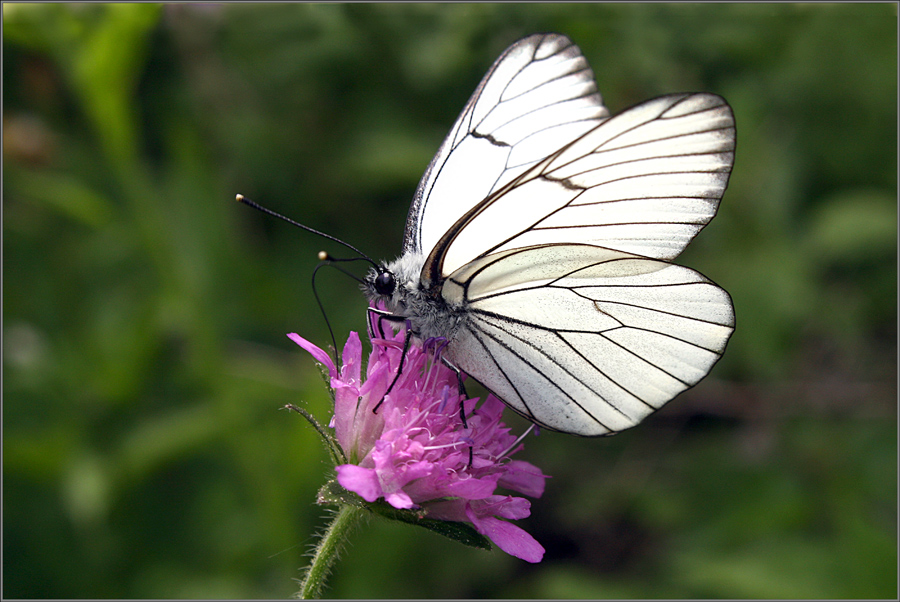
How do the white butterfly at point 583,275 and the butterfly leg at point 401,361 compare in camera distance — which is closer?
the butterfly leg at point 401,361

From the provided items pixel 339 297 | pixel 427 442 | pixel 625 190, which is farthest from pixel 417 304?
pixel 339 297

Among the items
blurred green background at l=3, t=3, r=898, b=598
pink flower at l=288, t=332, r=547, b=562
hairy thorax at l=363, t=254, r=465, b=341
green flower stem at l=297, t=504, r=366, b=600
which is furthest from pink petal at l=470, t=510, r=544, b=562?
blurred green background at l=3, t=3, r=898, b=598

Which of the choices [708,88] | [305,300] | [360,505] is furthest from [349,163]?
[360,505]

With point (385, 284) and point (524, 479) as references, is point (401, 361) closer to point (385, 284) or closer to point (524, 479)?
point (385, 284)

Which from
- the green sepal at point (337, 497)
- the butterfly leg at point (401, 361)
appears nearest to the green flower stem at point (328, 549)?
the green sepal at point (337, 497)

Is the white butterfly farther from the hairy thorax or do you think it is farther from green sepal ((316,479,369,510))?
green sepal ((316,479,369,510))

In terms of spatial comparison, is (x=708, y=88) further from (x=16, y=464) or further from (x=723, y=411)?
(x=16, y=464)

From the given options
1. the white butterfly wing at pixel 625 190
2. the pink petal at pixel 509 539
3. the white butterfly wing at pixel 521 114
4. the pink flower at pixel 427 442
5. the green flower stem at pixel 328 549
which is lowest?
the green flower stem at pixel 328 549

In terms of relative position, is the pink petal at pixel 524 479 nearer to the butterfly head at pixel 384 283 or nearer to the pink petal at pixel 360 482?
the pink petal at pixel 360 482
